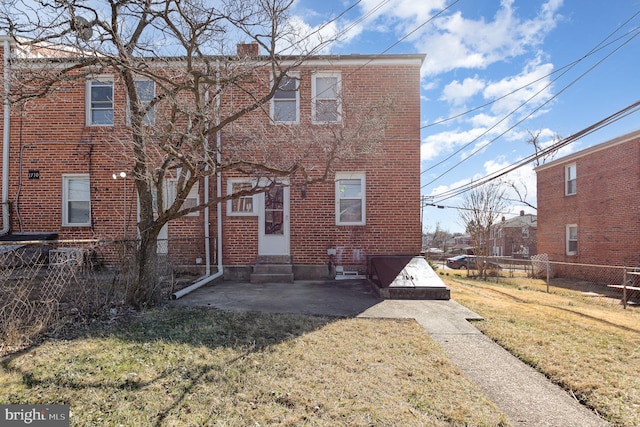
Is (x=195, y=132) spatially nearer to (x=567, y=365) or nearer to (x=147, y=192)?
(x=147, y=192)

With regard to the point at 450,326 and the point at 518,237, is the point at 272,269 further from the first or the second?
the point at 518,237

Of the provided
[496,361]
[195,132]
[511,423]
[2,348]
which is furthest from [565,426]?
[195,132]

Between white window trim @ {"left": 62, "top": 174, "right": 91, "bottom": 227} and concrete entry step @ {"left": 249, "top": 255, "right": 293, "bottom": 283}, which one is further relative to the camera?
white window trim @ {"left": 62, "top": 174, "right": 91, "bottom": 227}

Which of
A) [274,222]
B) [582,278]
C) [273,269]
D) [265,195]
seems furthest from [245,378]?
[582,278]

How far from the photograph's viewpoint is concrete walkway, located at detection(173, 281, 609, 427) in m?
2.92

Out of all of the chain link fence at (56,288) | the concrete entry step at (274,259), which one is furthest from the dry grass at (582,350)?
the chain link fence at (56,288)

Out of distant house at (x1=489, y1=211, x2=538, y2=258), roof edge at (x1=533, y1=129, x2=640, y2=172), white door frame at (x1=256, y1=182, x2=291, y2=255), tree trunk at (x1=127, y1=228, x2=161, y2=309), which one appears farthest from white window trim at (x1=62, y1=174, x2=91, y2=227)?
distant house at (x1=489, y1=211, x2=538, y2=258)

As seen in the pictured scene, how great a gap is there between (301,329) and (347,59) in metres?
7.13

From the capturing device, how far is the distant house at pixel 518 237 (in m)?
39.1

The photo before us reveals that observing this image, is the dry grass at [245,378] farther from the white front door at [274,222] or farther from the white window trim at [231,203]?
the white window trim at [231,203]

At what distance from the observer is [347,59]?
8.95 metres

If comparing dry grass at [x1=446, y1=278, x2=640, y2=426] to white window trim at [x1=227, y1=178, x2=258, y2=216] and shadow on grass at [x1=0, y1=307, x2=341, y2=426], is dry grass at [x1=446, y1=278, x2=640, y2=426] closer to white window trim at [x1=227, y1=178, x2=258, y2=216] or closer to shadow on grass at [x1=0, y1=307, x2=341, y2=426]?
shadow on grass at [x1=0, y1=307, x2=341, y2=426]

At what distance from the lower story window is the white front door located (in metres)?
16.7

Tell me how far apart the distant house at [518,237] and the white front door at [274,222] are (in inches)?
1404
